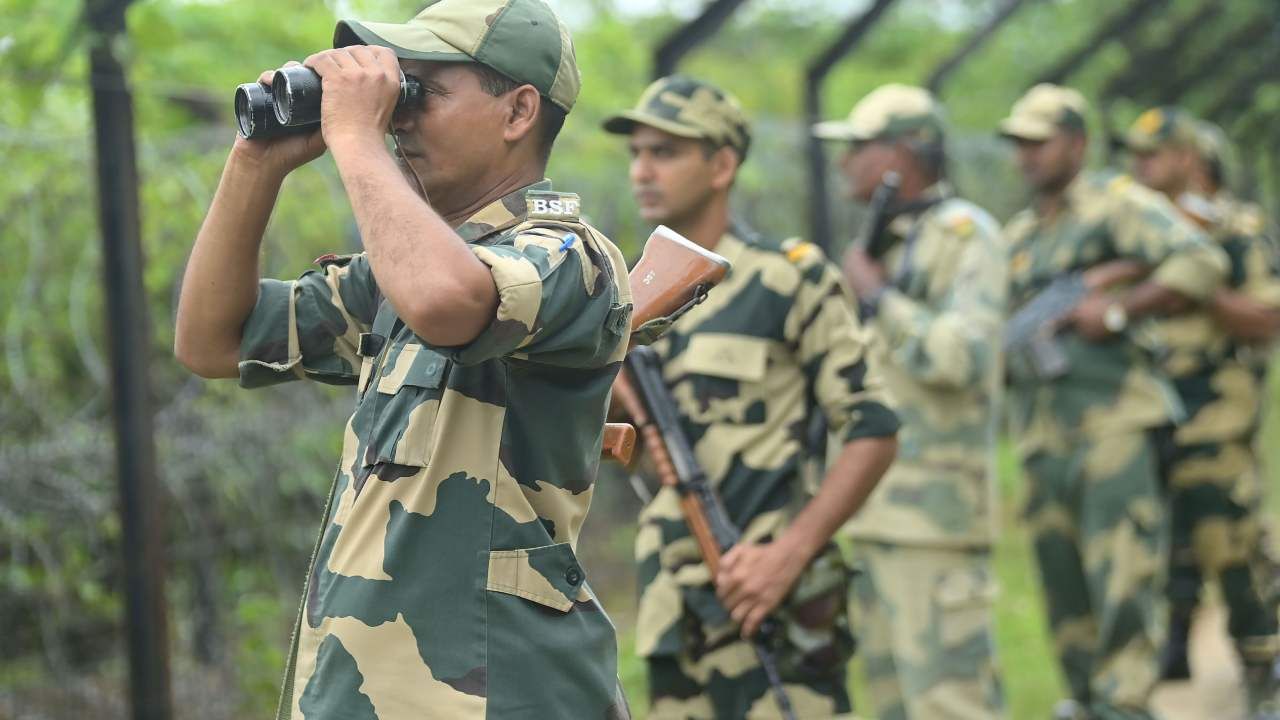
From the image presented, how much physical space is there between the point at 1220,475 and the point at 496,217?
4789mm

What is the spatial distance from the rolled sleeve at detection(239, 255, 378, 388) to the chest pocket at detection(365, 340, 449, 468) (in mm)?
316

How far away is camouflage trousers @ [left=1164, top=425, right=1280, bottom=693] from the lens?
246 inches

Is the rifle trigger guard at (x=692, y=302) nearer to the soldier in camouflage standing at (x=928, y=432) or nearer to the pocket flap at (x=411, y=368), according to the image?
the pocket flap at (x=411, y=368)

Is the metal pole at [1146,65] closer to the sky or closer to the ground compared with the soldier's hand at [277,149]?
closer to the sky

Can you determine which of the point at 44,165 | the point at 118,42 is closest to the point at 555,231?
the point at 118,42

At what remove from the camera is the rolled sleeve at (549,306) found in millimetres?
2117

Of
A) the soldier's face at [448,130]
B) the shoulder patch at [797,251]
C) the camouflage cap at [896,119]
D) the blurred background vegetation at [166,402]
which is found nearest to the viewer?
the soldier's face at [448,130]

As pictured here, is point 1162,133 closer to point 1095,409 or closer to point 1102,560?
point 1095,409

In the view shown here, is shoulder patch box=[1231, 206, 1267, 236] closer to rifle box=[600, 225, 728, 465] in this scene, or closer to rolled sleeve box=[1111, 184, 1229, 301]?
rolled sleeve box=[1111, 184, 1229, 301]

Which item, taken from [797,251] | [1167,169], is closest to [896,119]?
[797,251]

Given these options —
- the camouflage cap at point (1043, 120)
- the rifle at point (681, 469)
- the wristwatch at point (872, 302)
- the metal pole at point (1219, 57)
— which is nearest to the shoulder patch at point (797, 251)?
the rifle at point (681, 469)

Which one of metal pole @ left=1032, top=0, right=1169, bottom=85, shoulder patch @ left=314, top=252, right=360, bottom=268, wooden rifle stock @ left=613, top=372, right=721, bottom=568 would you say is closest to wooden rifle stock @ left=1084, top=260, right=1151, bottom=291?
wooden rifle stock @ left=613, top=372, right=721, bottom=568

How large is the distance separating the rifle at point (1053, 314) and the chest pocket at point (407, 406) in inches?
150

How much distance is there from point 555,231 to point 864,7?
489 cm
